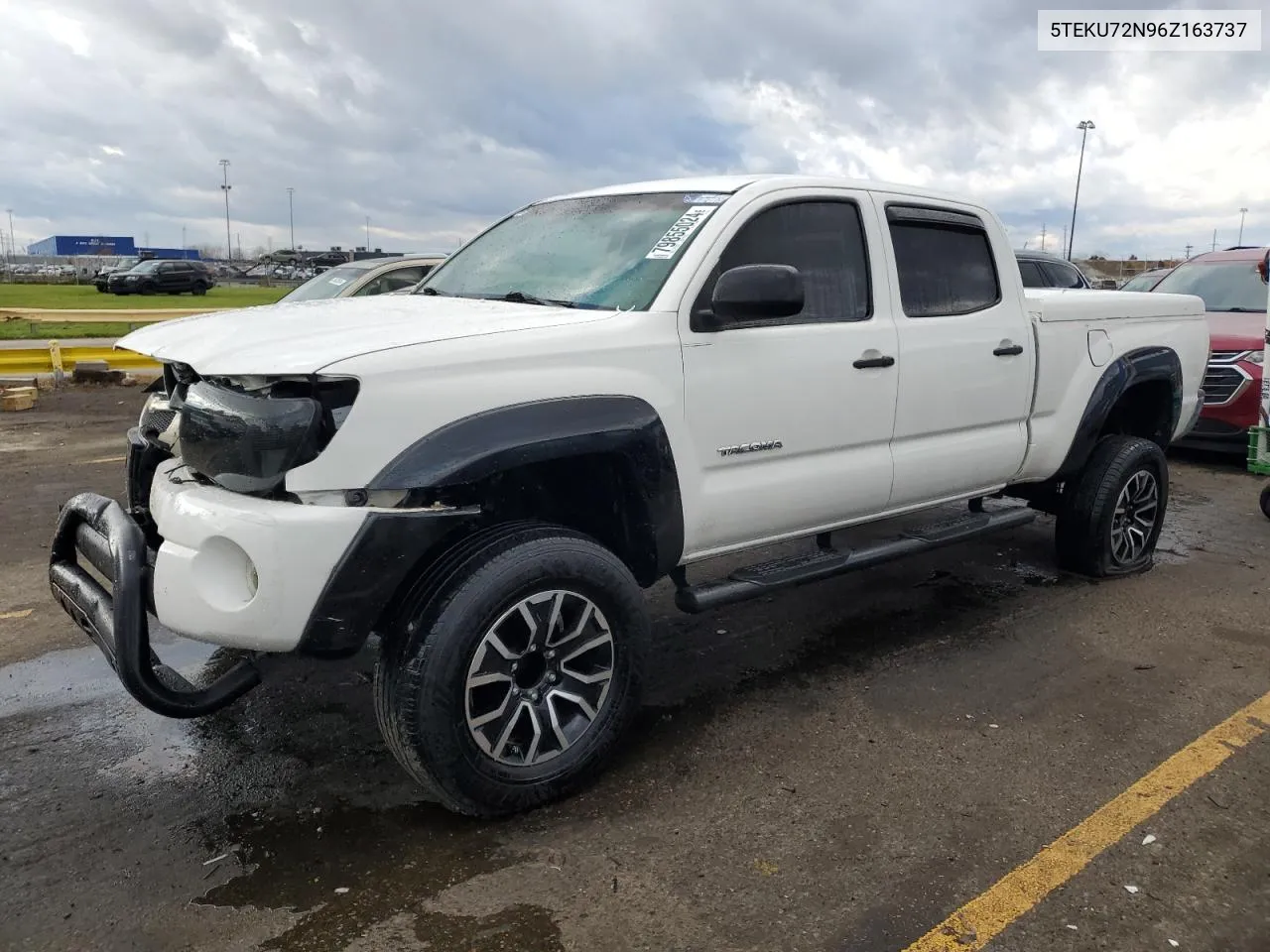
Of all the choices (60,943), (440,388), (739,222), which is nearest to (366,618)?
(440,388)

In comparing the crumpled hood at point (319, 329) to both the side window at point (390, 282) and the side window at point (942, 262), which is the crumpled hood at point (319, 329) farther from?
the side window at point (390, 282)

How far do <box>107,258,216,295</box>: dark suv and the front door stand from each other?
1475 inches

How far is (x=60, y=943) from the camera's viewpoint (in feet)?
8.35

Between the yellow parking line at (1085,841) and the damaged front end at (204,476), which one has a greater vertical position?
the damaged front end at (204,476)

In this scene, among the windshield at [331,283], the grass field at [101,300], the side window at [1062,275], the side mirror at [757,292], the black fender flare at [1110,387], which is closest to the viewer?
the side mirror at [757,292]

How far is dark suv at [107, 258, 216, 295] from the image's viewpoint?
119ft

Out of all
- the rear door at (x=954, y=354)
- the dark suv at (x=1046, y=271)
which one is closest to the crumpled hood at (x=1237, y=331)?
the dark suv at (x=1046, y=271)

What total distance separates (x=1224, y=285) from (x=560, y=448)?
945cm

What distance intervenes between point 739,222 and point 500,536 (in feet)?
5.04

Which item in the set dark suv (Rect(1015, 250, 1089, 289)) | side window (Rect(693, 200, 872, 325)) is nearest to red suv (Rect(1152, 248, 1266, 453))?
dark suv (Rect(1015, 250, 1089, 289))

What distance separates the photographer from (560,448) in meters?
3.11

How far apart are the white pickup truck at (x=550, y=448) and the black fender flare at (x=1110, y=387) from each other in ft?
1.71

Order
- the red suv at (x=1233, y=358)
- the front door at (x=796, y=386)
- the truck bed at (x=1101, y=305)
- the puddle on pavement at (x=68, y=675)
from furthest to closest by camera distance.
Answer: the red suv at (x=1233, y=358) < the truck bed at (x=1101, y=305) < the puddle on pavement at (x=68, y=675) < the front door at (x=796, y=386)

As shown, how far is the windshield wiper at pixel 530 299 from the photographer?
12.0ft
